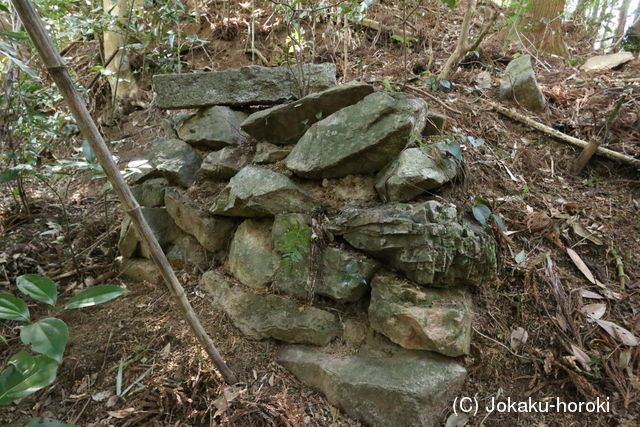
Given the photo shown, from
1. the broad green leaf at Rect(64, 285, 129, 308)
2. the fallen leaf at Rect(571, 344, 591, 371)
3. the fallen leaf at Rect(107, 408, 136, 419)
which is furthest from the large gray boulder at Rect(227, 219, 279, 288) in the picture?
the fallen leaf at Rect(571, 344, 591, 371)

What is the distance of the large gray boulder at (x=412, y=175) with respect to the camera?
222cm

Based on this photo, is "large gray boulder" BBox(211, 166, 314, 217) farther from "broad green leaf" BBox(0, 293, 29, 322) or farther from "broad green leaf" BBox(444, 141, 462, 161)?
"broad green leaf" BBox(0, 293, 29, 322)

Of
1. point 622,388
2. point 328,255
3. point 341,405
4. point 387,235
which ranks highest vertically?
point 387,235

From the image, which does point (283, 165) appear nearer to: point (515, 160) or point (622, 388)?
point (515, 160)

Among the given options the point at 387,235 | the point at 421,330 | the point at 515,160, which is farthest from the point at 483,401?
the point at 515,160

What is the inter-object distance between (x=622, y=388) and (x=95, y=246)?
3636 mm

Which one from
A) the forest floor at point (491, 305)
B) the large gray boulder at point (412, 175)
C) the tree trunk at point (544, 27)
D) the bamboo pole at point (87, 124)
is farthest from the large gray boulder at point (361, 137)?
the tree trunk at point (544, 27)

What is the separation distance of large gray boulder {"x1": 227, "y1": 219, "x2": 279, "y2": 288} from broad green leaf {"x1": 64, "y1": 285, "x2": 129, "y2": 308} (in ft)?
3.83

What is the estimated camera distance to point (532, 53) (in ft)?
15.2

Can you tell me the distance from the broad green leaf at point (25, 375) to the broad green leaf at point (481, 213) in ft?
6.94

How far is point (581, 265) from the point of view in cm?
238

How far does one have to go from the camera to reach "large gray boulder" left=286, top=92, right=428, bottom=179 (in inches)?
92.0

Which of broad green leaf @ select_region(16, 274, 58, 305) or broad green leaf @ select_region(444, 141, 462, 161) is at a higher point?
broad green leaf @ select_region(444, 141, 462, 161)
